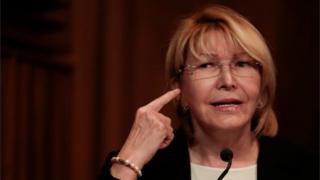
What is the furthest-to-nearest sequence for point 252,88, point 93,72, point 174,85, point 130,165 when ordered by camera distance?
point 93,72
point 174,85
point 252,88
point 130,165

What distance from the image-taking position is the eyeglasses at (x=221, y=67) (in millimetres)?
1778

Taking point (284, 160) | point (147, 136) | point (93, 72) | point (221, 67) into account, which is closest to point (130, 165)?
point (147, 136)

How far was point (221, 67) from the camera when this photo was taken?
1.78m

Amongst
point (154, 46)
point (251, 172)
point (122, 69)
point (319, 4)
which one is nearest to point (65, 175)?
point (122, 69)

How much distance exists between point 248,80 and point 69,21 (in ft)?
3.79

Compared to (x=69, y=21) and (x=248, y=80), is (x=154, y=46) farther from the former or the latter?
(x=248, y=80)

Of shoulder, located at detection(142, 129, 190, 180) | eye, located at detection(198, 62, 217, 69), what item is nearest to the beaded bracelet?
shoulder, located at detection(142, 129, 190, 180)

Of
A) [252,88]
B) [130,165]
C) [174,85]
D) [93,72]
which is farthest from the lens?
[93,72]

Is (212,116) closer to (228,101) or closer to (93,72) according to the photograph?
(228,101)

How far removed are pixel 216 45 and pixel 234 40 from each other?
0.20 feet

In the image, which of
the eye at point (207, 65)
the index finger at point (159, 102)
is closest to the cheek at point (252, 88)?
the eye at point (207, 65)

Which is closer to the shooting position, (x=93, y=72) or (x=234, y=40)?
(x=234, y=40)

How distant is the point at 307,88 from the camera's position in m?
3.06

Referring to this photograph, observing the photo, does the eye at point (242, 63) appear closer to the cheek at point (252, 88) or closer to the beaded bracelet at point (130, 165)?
the cheek at point (252, 88)
